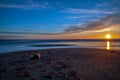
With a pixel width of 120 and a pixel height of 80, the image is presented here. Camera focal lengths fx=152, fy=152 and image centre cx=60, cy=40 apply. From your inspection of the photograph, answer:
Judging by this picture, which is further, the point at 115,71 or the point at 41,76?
the point at 115,71

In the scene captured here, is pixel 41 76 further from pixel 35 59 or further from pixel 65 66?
pixel 35 59

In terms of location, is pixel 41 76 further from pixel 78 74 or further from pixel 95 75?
pixel 95 75

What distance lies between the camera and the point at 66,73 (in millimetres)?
10047

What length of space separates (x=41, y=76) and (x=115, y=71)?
493cm

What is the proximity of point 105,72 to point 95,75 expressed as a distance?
980mm

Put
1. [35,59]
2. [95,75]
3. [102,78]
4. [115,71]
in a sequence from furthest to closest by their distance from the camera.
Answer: [35,59] → [115,71] → [95,75] → [102,78]

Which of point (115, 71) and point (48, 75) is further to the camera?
point (115, 71)

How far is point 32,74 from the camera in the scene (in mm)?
9930

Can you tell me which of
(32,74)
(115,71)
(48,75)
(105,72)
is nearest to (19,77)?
(32,74)

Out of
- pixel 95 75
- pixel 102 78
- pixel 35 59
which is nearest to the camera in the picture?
pixel 102 78

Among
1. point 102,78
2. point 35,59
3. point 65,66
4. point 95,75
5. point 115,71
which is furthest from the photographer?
point 35,59

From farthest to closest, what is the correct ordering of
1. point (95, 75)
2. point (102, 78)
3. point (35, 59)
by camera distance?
point (35, 59), point (95, 75), point (102, 78)

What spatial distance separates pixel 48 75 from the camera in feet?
30.9

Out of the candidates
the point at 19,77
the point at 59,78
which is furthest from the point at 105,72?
the point at 19,77
